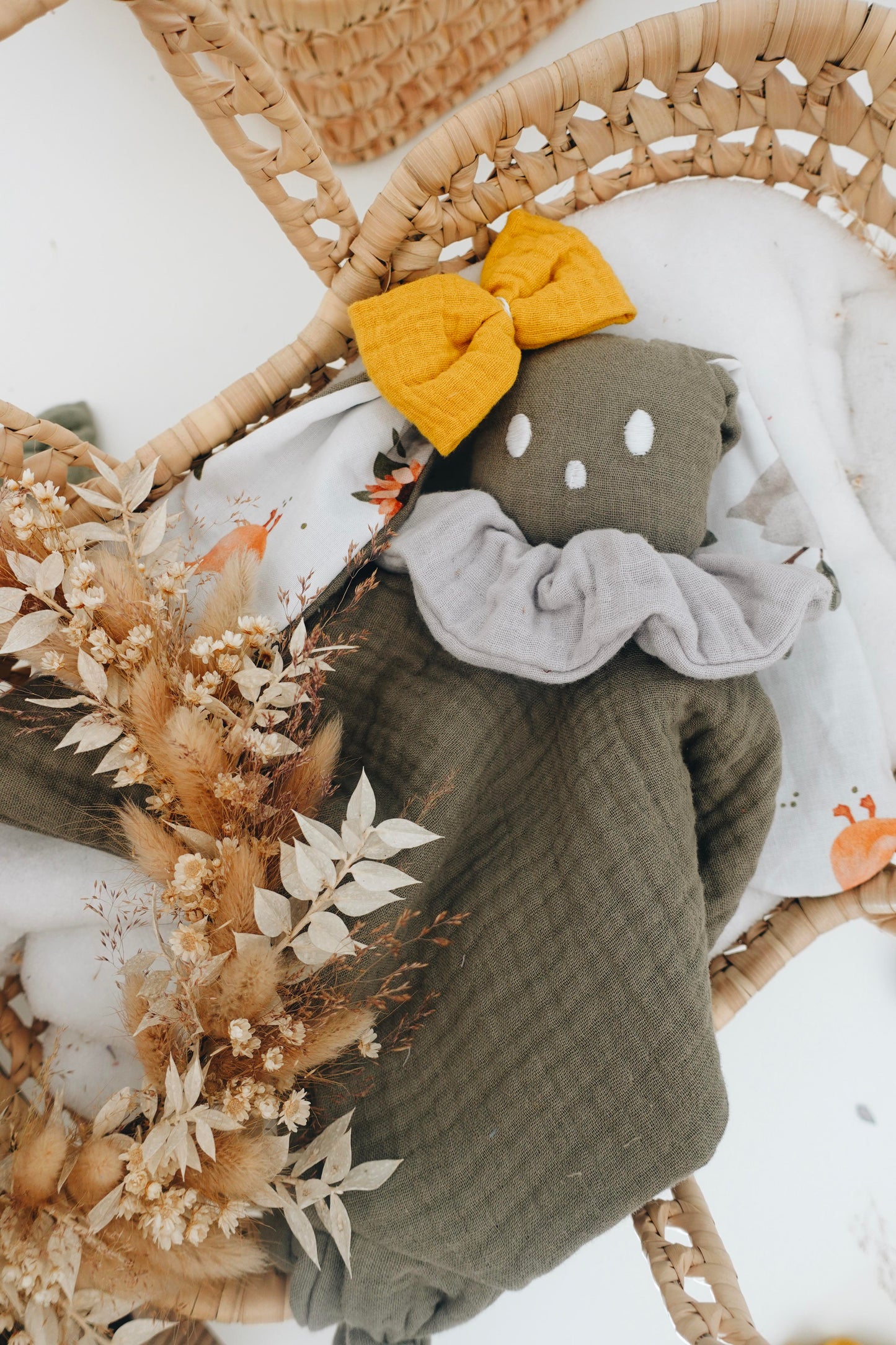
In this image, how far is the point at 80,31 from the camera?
3.43 feet

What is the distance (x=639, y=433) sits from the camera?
62 cm

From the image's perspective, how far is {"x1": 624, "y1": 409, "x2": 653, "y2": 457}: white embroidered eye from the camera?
0.62 metres

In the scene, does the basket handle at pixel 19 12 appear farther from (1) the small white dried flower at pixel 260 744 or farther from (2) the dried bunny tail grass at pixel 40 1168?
(2) the dried bunny tail grass at pixel 40 1168

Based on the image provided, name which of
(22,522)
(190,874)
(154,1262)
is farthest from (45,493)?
(154,1262)

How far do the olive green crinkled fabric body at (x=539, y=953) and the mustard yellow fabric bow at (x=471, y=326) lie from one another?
0.54 ft

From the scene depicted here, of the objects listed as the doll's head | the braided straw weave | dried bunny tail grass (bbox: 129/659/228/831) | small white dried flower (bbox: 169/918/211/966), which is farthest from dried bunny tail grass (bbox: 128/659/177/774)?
the braided straw weave

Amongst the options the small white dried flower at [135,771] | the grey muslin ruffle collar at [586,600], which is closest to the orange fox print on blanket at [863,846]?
the grey muslin ruffle collar at [586,600]

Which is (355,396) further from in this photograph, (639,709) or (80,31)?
Result: (80,31)

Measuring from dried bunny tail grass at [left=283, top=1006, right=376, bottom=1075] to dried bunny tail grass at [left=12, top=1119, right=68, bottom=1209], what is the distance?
0.46ft

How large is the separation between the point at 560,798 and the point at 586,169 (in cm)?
56

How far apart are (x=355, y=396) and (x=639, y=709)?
1.13ft

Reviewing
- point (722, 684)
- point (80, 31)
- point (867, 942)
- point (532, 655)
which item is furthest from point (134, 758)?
point (80, 31)

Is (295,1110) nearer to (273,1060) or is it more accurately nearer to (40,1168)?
(273,1060)

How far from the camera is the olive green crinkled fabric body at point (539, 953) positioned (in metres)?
0.57
